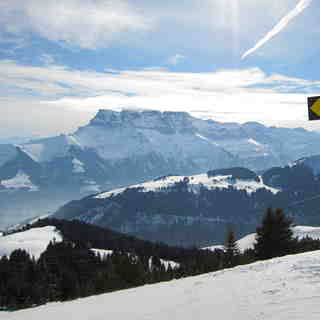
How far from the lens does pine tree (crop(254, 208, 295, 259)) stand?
160 feet

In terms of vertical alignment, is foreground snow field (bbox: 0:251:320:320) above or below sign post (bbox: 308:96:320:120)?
below

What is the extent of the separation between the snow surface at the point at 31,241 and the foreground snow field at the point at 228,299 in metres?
128

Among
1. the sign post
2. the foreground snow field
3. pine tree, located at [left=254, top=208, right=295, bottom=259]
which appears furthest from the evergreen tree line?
the sign post

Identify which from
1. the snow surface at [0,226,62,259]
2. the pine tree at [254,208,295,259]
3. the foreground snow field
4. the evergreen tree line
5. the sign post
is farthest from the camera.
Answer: the snow surface at [0,226,62,259]

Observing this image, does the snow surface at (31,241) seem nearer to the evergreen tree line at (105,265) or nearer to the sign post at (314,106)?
the evergreen tree line at (105,265)

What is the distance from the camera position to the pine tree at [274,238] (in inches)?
1919

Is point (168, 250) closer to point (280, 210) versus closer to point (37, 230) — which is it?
point (37, 230)

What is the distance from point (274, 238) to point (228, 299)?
1400 inches

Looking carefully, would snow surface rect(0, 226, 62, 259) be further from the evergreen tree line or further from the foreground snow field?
the foreground snow field

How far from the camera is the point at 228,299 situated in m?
16.1

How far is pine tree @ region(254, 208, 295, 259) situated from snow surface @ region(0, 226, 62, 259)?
107 m

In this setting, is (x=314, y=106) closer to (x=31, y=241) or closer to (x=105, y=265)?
(x=105, y=265)

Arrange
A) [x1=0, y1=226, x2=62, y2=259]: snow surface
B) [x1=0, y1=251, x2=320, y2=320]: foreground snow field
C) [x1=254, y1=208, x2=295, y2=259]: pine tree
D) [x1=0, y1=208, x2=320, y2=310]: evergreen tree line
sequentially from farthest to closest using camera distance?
1. [x1=0, y1=226, x2=62, y2=259]: snow surface
2. [x1=254, y1=208, x2=295, y2=259]: pine tree
3. [x1=0, y1=208, x2=320, y2=310]: evergreen tree line
4. [x1=0, y1=251, x2=320, y2=320]: foreground snow field

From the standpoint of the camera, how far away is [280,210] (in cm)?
5338
